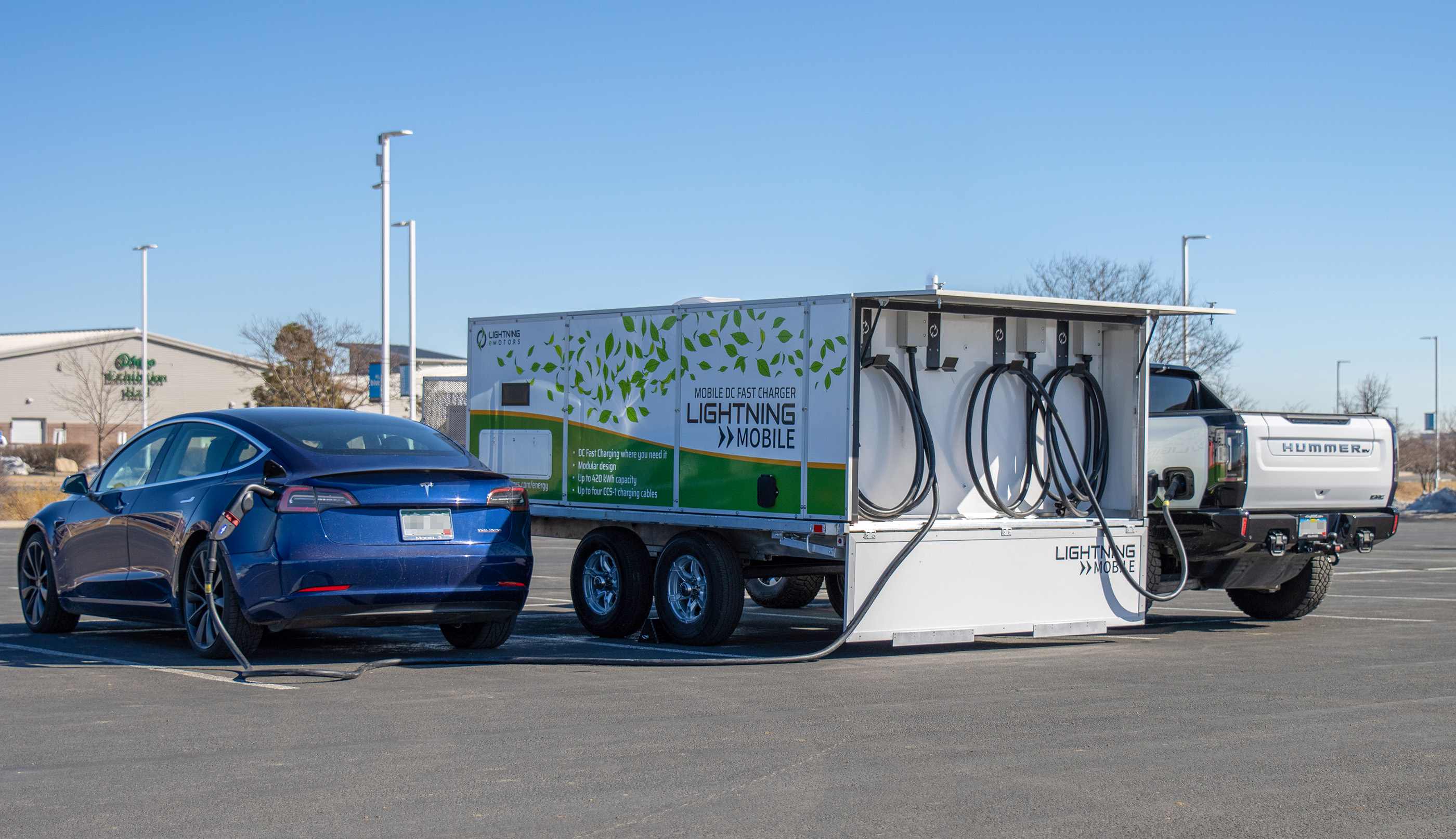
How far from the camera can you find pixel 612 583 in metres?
12.1

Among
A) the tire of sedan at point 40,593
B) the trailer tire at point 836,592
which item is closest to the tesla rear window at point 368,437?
the tire of sedan at point 40,593

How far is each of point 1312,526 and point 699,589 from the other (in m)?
4.94

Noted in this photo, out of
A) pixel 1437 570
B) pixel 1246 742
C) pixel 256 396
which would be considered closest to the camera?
pixel 1246 742

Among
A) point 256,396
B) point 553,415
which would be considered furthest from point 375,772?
point 256,396

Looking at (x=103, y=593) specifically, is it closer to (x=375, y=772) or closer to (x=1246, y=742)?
(x=375, y=772)

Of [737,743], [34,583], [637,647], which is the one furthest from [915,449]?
[34,583]

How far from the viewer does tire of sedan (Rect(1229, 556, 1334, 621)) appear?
43.5ft

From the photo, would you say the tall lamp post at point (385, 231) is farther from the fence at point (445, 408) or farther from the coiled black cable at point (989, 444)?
the coiled black cable at point (989, 444)

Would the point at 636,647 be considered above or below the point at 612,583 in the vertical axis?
below

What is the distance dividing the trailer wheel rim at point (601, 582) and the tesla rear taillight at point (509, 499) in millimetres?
1729

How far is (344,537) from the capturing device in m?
9.52

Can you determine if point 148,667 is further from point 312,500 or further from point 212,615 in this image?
point 312,500

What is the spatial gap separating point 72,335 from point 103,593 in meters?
87.6

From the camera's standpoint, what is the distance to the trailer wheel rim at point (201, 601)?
9.77 metres
